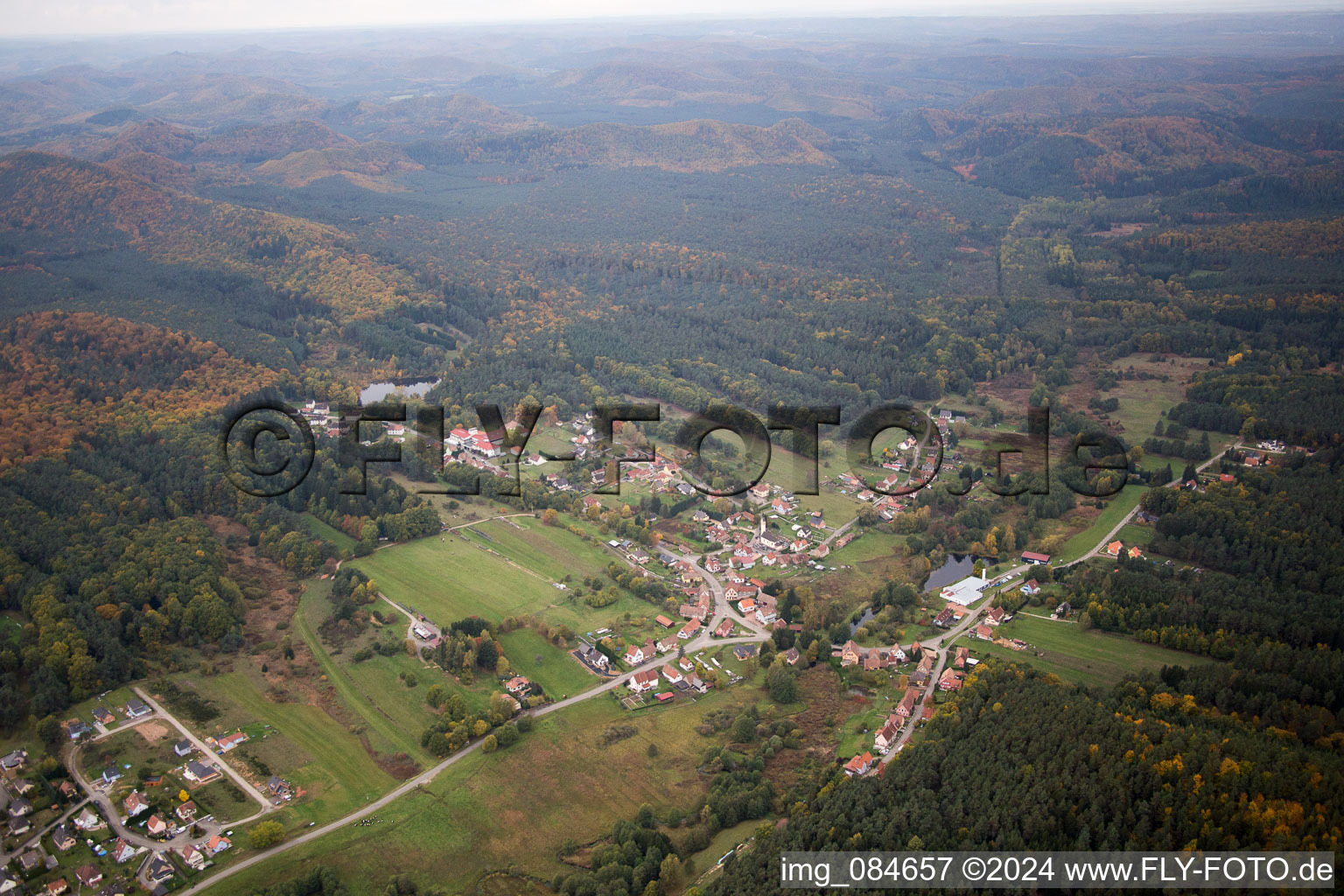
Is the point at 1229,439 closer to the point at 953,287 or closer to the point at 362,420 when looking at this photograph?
the point at 953,287

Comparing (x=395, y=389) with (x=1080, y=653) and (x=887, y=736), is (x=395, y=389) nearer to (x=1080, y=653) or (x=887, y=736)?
(x=887, y=736)

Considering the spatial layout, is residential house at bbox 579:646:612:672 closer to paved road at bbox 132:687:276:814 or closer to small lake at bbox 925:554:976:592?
paved road at bbox 132:687:276:814

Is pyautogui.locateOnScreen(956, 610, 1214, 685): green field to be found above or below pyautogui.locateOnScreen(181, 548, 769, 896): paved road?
above

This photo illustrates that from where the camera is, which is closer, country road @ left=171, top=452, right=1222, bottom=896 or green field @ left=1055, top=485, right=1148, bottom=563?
country road @ left=171, top=452, right=1222, bottom=896

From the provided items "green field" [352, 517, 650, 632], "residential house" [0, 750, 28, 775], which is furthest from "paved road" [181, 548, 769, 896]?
"residential house" [0, 750, 28, 775]

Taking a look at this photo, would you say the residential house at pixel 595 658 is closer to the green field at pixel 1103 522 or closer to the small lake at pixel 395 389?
the green field at pixel 1103 522

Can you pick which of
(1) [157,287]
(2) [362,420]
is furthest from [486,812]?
(1) [157,287]

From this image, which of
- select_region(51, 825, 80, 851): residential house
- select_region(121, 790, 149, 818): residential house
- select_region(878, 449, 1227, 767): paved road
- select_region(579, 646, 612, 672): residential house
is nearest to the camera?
select_region(51, 825, 80, 851): residential house
